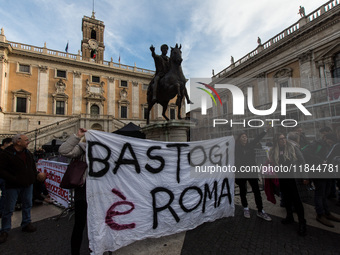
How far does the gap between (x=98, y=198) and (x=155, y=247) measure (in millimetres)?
1183

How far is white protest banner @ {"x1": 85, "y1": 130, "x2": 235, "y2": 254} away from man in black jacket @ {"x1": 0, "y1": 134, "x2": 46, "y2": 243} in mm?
1835

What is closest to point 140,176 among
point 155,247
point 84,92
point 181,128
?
point 155,247

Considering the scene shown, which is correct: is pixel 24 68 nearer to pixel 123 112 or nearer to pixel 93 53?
pixel 93 53

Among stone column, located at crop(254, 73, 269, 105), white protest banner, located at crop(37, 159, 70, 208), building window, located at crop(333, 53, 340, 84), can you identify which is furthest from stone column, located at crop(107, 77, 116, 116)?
building window, located at crop(333, 53, 340, 84)

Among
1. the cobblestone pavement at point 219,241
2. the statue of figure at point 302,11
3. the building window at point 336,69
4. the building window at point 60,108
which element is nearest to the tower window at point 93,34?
the building window at point 60,108

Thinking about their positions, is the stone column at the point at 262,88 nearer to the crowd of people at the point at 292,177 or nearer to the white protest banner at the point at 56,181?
the crowd of people at the point at 292,177

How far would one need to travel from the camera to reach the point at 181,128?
4.57m

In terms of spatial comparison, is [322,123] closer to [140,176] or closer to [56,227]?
[140,176]

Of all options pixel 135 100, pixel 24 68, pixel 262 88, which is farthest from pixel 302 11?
pixel 24 68

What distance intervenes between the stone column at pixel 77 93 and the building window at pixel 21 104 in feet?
19.8

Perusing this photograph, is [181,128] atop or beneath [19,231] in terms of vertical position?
atop

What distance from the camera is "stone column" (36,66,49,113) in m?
25.6

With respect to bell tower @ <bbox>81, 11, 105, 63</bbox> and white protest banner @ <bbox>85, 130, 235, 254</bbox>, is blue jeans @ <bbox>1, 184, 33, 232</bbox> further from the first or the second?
bell tower @ <bbox>81, 11, 105, 63</bbox>

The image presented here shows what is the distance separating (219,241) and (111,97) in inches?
1222
